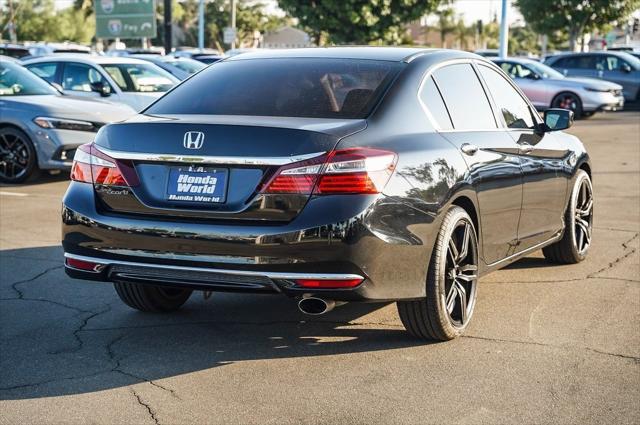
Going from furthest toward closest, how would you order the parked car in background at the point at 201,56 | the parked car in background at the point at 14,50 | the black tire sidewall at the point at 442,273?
the parked car in background at the point at 14,50 → the parked car in background at the point at 201,56 → the black tire sidewall at the point at 442,273

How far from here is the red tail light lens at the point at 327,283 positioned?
5.01 metres

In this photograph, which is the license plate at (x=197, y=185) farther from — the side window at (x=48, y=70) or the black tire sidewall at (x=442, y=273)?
the side window at (x=48, y=70)

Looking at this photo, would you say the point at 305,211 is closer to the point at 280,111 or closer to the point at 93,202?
the point at 280,111

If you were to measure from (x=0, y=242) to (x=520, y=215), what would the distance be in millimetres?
4587

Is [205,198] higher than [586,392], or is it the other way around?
[205,198]

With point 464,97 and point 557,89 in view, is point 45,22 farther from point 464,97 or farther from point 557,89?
point 464,97

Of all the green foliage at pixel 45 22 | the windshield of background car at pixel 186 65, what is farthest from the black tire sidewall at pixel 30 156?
the green foliage at pixel 45 22

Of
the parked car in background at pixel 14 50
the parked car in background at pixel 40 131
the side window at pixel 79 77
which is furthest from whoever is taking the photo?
the parked car in background at pixel 14 50

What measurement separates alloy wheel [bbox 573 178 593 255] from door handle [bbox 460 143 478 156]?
7.19 feet

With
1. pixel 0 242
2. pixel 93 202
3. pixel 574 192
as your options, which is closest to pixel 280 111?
pixel 93 202

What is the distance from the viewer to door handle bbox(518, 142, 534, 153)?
6.77 metres

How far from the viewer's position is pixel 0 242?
899 centimetres

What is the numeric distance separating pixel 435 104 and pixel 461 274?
3.15 ft

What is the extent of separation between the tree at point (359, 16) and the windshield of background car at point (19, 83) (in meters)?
29.0
